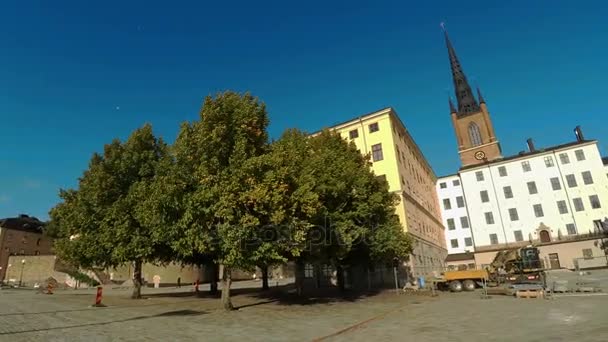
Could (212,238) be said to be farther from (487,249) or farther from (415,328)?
(487,249)

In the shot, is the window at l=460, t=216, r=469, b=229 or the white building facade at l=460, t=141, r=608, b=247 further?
the window at l=460, t=216, r=469, b=229

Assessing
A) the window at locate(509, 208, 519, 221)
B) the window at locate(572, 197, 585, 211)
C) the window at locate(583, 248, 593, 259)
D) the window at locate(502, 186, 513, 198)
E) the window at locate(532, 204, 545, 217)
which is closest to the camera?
the window at locate(583, 248, 593, 259)

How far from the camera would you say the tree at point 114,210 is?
75.8 feet

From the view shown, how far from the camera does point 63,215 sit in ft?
85.0

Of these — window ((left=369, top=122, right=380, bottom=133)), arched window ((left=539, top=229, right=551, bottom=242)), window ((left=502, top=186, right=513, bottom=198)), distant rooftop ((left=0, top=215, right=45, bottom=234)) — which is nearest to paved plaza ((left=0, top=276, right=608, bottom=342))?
window ((left=369, top=122, right=380, bottom=133))

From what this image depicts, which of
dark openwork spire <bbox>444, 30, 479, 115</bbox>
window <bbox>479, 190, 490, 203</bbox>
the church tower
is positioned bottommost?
window <bbox>479, 190, 490, 203</bbox>

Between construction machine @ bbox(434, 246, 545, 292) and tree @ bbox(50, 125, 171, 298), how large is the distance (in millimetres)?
25014

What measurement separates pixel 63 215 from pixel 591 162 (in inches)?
2973

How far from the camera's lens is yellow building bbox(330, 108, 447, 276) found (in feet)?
134

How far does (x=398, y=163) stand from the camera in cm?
4194

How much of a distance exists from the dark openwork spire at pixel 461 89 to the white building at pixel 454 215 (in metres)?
33.8

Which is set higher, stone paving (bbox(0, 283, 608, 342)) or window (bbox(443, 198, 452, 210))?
window (bbox(443, 198, 452, 210))

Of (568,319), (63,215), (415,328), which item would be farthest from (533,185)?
(63,215)

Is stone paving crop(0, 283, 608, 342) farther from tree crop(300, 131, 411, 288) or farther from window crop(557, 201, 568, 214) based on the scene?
window crop(557, 201, 568, 214)
